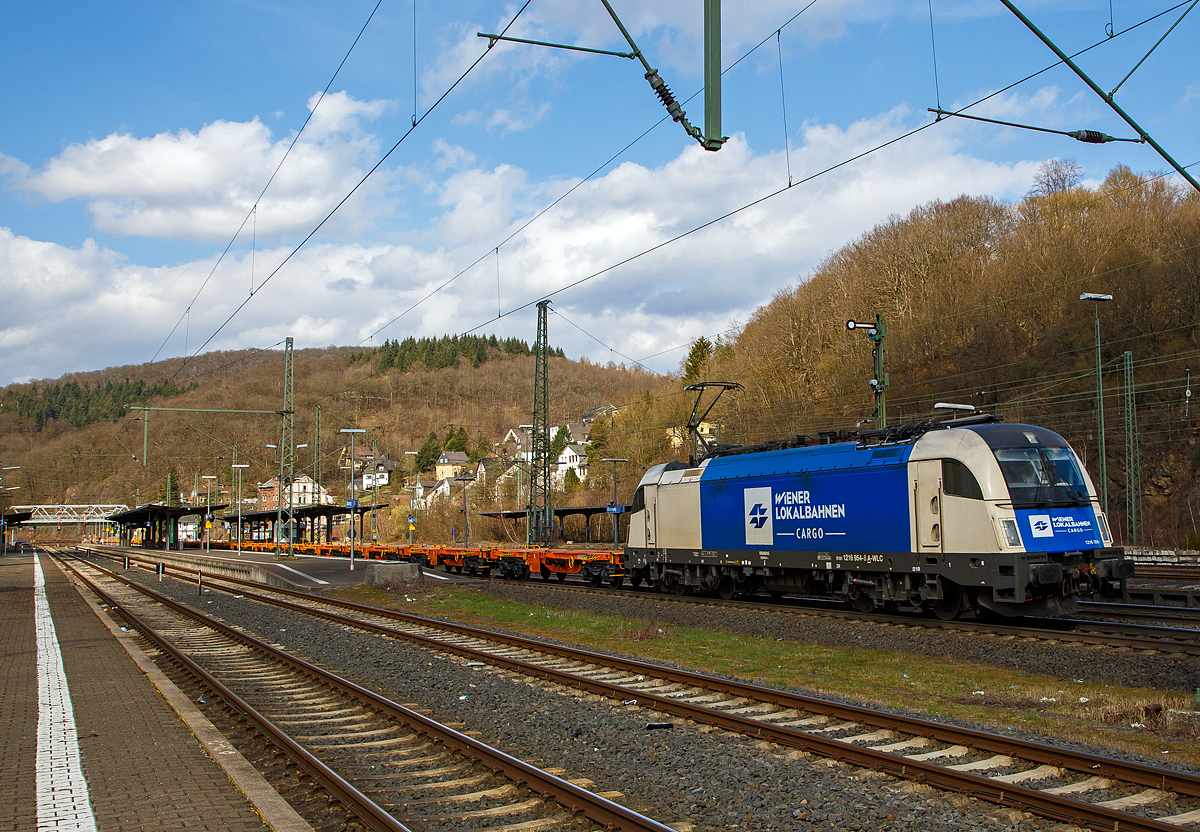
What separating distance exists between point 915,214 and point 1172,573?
3567cm

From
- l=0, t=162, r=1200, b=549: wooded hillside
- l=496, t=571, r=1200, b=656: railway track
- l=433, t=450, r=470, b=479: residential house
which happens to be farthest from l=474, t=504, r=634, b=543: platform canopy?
l=433, t=450, r=470, b=479: residential house

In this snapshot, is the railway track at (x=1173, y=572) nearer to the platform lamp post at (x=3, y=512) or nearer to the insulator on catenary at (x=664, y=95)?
the insulator on catenary at (x=664, y=95)

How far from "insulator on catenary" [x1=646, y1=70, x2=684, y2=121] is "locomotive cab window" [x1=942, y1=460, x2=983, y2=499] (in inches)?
388

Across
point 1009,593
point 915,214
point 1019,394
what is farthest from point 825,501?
point 915,214

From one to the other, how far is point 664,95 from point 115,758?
9.12m

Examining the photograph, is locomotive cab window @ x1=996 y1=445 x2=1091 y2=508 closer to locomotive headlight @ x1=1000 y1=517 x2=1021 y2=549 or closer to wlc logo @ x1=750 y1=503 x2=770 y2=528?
locomotive headlight @ x1=1000 y1=517 x2=1021 y2=549

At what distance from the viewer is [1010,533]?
1584 centimetres

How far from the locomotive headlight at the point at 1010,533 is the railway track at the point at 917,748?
22.9 feet

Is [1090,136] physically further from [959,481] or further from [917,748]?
[917,748]

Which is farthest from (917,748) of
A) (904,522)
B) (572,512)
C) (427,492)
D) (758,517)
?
(427,492)

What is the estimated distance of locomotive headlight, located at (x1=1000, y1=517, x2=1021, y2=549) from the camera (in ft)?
51.8

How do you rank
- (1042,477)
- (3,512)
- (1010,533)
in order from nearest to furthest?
(1010,533)
(1042,477)
(3,512)

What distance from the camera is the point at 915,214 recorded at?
58.0 m

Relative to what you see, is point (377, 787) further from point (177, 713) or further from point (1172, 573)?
point (1172, 573)
